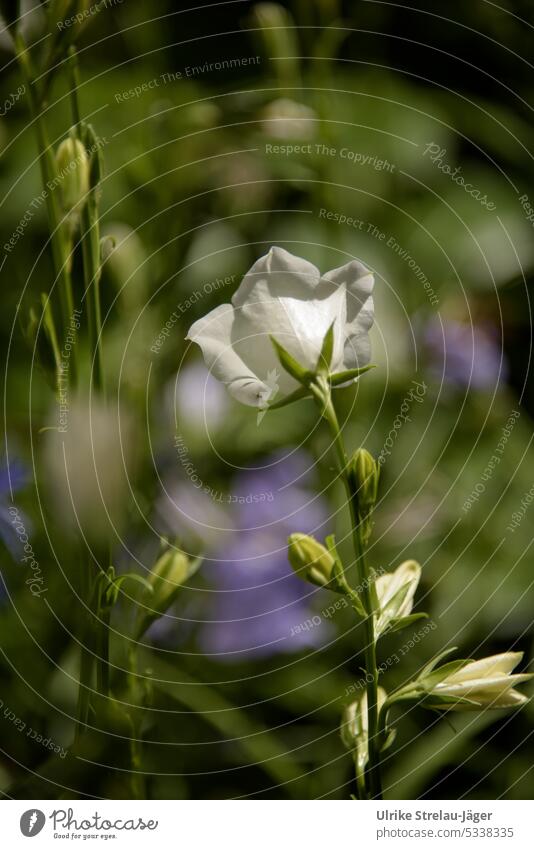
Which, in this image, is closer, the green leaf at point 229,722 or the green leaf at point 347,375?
the green leaf at point 347,375

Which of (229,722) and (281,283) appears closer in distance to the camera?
(281,283)

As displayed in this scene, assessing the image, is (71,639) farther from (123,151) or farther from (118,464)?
(123,151)
